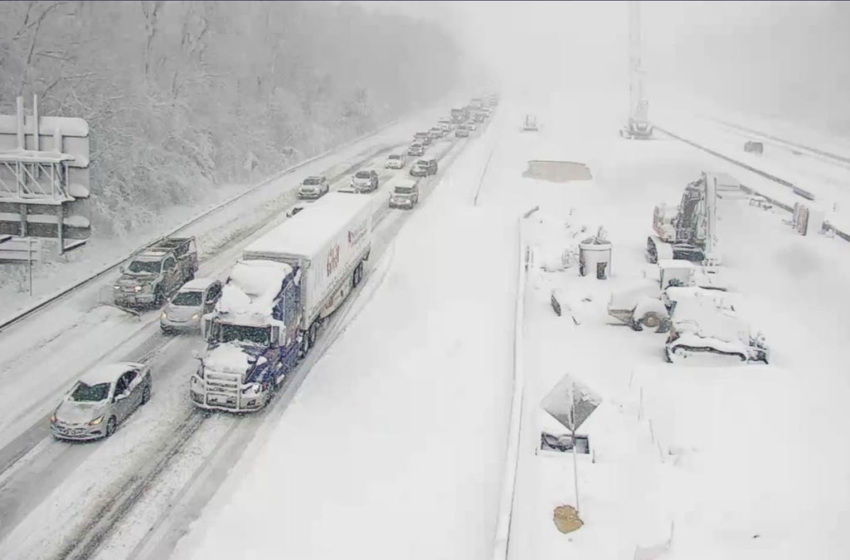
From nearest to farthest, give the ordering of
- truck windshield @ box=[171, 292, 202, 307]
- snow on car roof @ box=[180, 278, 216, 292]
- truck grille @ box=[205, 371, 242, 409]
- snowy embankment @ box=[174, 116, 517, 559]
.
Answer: snowy embankment @ box=[174, 116, 517, 559] < truck grille @ box=[205, 371, 242, 409] < truck windshield @ box=[171, 292, 202, 307] < snow on car roof @ box=[180, 278, 216, 292]

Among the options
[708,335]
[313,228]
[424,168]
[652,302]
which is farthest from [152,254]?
[424,168]

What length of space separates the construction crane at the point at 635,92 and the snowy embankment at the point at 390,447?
177 feet

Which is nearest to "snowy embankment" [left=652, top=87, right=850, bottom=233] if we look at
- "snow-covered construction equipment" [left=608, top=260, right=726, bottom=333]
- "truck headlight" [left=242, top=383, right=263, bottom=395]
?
"snow-covered construction equipment" [left=608, top=260, right=726, bottom=333]

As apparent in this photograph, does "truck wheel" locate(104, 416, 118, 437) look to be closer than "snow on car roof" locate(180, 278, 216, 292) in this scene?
Yes

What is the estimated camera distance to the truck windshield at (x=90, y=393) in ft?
64.7

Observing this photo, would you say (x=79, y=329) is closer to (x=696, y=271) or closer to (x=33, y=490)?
(x=33, y=490)

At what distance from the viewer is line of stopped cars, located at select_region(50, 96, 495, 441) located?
65.7ft

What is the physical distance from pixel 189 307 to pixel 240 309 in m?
6.04

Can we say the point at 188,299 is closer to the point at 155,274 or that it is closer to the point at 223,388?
the point at 155,274

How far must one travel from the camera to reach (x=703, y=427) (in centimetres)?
2081

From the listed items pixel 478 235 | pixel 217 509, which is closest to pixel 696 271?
pixel 478 235

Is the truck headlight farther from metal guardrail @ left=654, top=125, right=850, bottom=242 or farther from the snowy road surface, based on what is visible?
metal guardrail @ left=654, top=125, right=850, bottom=242

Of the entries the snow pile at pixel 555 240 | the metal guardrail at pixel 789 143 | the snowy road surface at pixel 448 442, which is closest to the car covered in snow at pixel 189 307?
the snowy road surface at pixel 448 442

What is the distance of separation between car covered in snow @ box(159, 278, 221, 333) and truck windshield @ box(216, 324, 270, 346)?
15.9 feet
